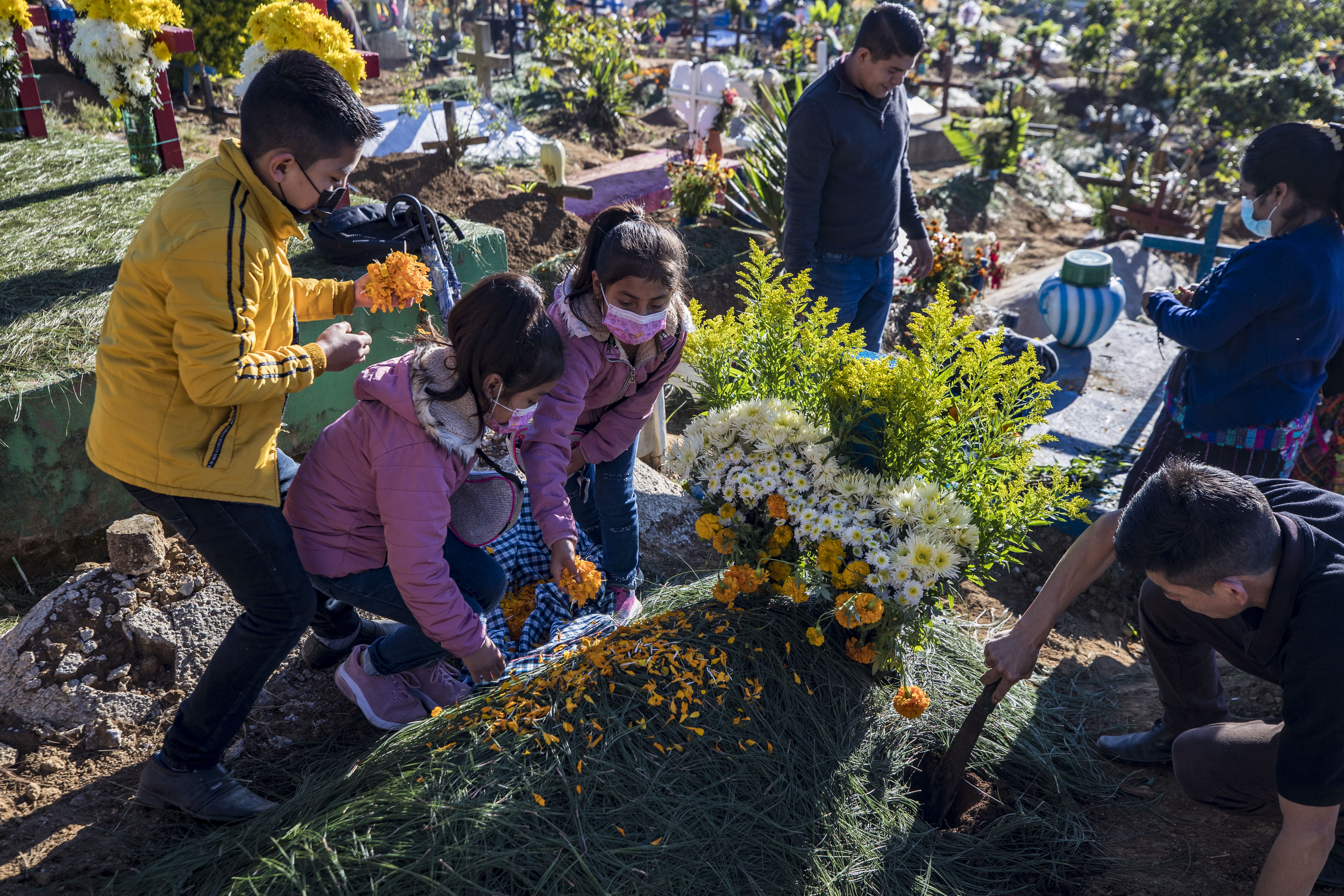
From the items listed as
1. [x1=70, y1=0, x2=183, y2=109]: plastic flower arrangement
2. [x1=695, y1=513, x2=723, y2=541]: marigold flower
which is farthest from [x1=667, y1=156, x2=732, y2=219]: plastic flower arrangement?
[x1=695, y1=513, x2=723, y2=541]: marigold flower

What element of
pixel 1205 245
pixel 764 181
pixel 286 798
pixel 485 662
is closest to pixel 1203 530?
pixel 485 662

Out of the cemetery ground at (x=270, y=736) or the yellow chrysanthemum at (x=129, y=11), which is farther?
the yellow chrysanthemum at (x=129, y=11)

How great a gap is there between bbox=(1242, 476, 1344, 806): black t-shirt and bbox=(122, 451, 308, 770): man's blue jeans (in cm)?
211

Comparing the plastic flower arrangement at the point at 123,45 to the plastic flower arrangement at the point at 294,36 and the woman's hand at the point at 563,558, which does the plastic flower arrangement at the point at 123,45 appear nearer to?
the plastic flower arrangement at the point at 294,36

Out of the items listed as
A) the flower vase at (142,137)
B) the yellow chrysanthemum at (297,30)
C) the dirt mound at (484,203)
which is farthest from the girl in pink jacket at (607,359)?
the flower vase at (142,137)

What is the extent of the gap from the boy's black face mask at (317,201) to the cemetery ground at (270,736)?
1.25m

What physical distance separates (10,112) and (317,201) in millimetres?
4858

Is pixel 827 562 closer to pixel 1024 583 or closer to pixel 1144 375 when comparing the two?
pixel 1024 583

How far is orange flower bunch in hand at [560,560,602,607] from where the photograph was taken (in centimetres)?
224

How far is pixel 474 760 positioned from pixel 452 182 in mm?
5014

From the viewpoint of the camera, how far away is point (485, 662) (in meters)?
2.15

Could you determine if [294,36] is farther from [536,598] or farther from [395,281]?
[536,598]

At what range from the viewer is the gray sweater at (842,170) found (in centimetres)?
353

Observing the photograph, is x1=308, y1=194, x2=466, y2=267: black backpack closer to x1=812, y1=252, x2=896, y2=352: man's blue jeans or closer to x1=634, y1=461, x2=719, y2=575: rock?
x1=634, y1=461, x2=719, y2=575: rock
